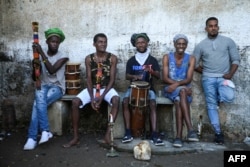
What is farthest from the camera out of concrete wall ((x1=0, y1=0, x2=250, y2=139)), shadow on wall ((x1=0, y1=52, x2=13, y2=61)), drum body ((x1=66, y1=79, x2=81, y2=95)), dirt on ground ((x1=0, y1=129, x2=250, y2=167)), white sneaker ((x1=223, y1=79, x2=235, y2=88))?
shadow on wall ((x1=0, y1=52, x2=13, y2=61))

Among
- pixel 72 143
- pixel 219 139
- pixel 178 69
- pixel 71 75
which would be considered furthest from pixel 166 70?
pixel 72 143

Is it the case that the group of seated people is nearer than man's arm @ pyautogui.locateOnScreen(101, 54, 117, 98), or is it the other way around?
the group of seated people

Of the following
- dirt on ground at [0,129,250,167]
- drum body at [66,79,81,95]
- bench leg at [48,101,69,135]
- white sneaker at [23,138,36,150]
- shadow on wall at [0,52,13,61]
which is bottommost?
dirt on ground at [0,129,250,167]

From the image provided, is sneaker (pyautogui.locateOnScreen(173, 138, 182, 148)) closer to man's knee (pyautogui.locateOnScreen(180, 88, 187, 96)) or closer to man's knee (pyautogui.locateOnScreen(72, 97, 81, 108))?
man's knee (pyautogui.locateOnScreen(180, 88, 187, 96))

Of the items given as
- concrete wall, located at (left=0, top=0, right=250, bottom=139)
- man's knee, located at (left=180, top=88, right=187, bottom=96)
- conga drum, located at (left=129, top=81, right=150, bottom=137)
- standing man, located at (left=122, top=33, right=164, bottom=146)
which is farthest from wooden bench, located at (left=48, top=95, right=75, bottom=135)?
man's knee, located at (left=180, top=88, right=187, bottom=96)

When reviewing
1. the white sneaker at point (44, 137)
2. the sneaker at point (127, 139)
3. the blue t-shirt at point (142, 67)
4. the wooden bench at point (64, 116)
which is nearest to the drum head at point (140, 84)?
A: the blue t-shirt at point (142, 67)

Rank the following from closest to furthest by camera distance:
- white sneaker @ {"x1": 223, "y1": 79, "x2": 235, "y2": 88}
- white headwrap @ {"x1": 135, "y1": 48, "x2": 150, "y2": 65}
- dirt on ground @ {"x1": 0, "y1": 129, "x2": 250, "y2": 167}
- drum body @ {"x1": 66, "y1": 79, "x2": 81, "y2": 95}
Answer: dirt on ground @ {"x1": 0, "y1": 129, "x2": 250, "y2": 167}
white sneaker @ {"x1": 223, "y1": 79, "x2": 235, "y2": 88}
white headwrap @ {"x1": 135, "y1": 48, "x2": 150, "y2": 65}
drum body @ {"x1": 66, "y1": 79, "x2": 81, "y2": 95}

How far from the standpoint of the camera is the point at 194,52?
617cm

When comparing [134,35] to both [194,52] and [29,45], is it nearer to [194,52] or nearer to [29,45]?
[194,52]

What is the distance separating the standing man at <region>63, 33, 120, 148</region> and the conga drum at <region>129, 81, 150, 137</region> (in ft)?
0.88

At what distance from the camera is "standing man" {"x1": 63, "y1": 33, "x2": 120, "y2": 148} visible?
18.7 ft

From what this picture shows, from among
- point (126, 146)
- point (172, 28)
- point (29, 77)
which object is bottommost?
point (126, 146)

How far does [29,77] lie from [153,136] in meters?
2.86

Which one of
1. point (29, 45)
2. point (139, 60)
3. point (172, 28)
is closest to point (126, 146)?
point (139, 60)
